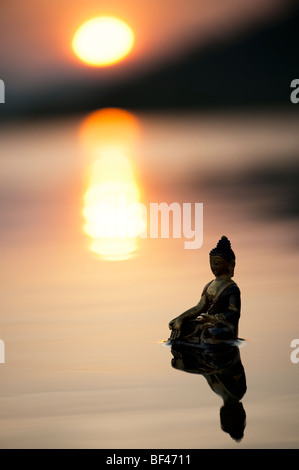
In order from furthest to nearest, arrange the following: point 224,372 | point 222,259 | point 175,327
→ point 222,259, point 175,327, point 224,372

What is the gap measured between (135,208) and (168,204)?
1.54 feet

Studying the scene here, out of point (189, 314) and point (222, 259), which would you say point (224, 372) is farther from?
point (222, 259)

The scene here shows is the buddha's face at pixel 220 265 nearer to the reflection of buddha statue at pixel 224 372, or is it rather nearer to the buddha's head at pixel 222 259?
the buddha's head at pixel 222 259

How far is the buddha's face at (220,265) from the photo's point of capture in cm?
1116

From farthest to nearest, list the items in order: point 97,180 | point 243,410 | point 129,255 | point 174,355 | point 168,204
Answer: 1. point 97,180
2. point 168,204
3. point 129,255
4. point 174,355
5. point 243,410

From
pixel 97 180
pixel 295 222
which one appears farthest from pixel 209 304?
pixel 97 180

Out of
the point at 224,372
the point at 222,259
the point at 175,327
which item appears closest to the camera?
the point at 224,372

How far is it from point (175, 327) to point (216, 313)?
415 millimetres

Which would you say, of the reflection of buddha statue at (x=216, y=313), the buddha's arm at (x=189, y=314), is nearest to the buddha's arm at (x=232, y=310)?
the reflection of buddha statue at (x=216, y=313)

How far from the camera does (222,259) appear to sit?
11141 millimetres

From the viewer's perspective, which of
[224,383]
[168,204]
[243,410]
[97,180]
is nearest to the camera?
[243,410]

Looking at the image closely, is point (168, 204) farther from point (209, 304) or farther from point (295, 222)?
point (209, 304)

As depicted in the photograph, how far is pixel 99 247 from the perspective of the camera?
14.7 meters

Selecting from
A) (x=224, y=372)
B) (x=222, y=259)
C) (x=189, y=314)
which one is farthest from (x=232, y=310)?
(x=224, y=372)
